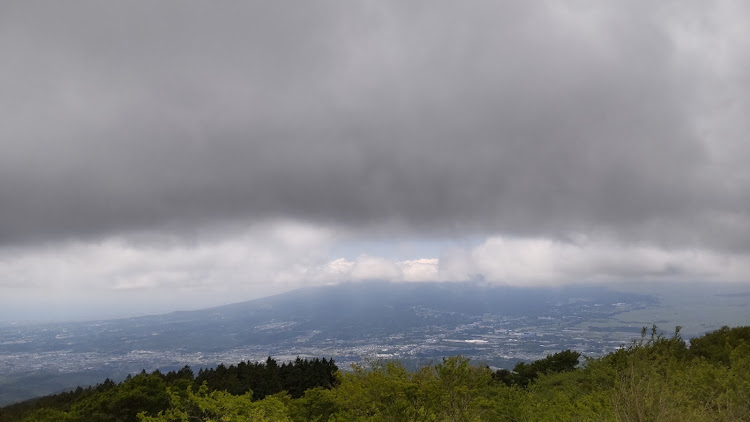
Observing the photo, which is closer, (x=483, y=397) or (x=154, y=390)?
(x=483, y=397)

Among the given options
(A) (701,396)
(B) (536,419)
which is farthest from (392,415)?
(A) (701,396)

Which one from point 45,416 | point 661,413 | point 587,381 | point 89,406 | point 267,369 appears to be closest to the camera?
point 661,413

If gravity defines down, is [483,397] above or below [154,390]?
above

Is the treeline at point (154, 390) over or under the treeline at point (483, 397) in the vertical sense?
under

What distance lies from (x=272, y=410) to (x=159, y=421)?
616 centimetres

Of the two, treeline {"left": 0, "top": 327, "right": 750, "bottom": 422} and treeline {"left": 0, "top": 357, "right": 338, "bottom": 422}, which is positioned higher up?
treeline {"left": 0, "top": 327, "right": 750, "bottom": 422}

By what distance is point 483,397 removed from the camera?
27.9 m

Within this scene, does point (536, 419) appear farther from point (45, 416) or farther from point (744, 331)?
point (744, 331)

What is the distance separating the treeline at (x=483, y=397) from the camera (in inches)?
558

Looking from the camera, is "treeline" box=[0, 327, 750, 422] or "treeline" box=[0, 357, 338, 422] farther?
"treeline" box=[0, 357, 338, 422]

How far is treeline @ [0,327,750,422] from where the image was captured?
14.2 meters

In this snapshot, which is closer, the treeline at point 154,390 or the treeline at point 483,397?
the treeline at point 483,397

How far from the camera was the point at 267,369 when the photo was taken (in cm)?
6769

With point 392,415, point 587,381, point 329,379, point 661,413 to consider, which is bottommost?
point 329,379
